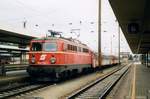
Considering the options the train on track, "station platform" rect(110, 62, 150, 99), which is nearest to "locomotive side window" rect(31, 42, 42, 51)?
the train on track

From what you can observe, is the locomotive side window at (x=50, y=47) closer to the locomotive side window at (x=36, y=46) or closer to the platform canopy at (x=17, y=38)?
the locomotive side window at (x=36, y=46)

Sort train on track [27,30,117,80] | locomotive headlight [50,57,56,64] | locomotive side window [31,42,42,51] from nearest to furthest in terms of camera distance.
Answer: train on track [27,30,117,80] → locomotive headlight [50,57,56,64] → locomotive side window [31,42,42,51]

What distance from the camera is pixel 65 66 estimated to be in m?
24.4

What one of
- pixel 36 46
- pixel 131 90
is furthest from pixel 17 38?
pixel 131 90

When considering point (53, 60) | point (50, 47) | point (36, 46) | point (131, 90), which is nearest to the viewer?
point (131, 90)

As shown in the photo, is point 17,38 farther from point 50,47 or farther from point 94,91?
point 94,91

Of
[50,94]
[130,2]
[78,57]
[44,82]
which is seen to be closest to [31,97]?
[50,94]

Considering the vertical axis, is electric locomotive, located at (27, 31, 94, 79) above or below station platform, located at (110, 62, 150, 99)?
above

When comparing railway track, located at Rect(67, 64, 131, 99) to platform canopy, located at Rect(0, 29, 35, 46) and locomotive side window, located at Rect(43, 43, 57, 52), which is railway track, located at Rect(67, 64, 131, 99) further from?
platform canopy, located at Rect(0, 29, 35, 46)

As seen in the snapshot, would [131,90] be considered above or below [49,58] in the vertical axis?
below

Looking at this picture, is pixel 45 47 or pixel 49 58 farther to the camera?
pixel 45 47

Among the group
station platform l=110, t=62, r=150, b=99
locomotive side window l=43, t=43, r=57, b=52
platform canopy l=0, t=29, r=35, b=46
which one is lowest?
station platform l=110, t=62, r=150, b=99

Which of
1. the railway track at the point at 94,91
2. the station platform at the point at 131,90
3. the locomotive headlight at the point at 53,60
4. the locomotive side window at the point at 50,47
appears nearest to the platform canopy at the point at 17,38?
the locomotive side window at the point at 50,47

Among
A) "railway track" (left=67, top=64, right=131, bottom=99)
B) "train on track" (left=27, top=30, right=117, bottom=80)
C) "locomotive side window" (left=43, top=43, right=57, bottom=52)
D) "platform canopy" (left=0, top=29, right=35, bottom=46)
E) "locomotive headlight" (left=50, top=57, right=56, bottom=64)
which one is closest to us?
"railway track" (left=67, top=64, right=131, bottom=99)
